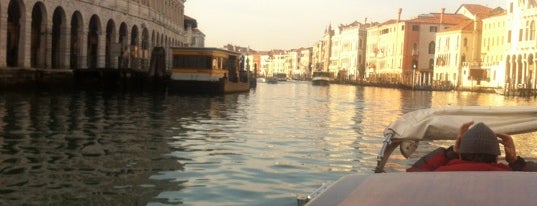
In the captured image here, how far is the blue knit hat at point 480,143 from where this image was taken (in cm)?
383

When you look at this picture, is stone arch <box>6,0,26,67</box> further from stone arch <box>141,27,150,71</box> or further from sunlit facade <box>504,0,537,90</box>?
sunlit facade <box>504,0,537,90</box>

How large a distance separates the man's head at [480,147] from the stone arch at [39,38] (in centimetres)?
2845

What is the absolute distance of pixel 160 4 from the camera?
52594 mm

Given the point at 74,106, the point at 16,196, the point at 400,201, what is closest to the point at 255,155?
the point at 16,196

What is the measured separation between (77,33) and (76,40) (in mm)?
1387

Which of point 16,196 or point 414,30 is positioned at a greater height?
point 414,30

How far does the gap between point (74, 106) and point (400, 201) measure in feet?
60.4

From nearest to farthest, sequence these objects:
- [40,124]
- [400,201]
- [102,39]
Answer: [400,201]
[40,124]
[102,39]

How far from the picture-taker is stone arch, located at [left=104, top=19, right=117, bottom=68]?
130 ft

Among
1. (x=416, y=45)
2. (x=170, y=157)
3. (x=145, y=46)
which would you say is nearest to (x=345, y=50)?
(x=416, y=45)

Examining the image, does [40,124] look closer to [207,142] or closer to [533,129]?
[207,142]

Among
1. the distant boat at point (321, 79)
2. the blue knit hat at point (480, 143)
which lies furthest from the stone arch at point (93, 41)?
the distant boat at point (321, 79)

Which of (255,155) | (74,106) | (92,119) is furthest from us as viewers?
(74,106)

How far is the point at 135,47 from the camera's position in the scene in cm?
4331
